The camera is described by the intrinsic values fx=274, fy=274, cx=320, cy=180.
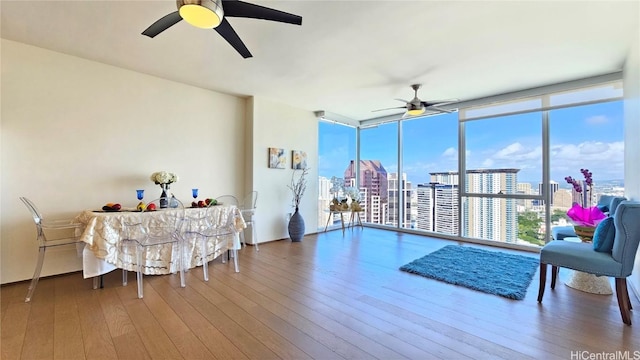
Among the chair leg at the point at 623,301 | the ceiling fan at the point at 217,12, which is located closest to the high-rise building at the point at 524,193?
the chair leg at the point at 623,301

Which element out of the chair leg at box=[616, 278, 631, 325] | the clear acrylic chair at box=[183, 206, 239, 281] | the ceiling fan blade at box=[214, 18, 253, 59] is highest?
the ceiling fan blade at box=[214, 18, 253, 59]

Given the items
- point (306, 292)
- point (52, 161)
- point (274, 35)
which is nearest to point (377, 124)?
point (274, 35)

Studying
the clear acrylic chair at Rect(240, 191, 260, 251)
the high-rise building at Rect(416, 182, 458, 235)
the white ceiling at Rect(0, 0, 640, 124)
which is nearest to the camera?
the white ceiling at Rect(0, 0, 640, 124)

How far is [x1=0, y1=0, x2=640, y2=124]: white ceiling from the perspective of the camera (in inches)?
96.2

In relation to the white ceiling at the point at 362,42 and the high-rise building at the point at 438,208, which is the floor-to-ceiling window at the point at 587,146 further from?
the high-rise building at the point at 438,208

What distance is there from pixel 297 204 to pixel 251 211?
3.79 feet

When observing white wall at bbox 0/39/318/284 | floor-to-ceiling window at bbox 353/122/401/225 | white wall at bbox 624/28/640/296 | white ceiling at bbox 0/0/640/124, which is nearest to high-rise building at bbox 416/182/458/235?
floor-to-ceiling window at bbox 353/122/401/225

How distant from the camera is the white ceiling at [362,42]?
8.02 ft

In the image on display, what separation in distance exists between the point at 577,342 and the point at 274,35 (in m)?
3.68

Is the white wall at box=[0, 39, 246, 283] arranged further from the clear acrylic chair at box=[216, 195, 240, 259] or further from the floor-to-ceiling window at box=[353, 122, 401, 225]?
the floor-to-ceiling window at box=[353, 122, 401, 225]

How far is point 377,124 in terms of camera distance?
6793 millimetres

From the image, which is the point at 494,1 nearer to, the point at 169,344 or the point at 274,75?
the point at 274,75

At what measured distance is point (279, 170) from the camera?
17.7 feet

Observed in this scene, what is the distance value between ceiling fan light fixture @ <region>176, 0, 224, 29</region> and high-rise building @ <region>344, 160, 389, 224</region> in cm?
522
